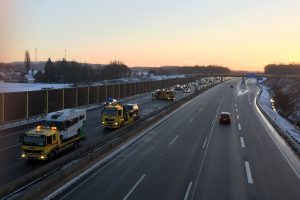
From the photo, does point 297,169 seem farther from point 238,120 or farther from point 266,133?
point 238,120

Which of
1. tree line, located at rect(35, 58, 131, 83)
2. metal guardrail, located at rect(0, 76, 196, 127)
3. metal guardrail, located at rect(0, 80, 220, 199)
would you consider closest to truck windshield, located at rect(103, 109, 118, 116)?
metal guardrail, located at rect(0, 80, 220, 199)

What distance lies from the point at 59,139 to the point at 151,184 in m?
8.42

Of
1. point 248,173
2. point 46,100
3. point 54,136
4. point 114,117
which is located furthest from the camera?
point 46,100

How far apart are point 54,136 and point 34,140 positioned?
140 cm

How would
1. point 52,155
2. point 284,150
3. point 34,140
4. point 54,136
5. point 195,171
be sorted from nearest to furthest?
point 195,171
point 34,140
point 52,155
point 54,136
point 284,150

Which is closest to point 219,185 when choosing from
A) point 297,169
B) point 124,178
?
point 124,178

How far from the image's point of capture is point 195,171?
22.9 m

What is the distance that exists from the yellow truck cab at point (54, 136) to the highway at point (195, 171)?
3376 millimetres

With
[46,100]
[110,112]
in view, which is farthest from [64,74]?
[110,112]

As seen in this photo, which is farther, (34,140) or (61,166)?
(34,140)

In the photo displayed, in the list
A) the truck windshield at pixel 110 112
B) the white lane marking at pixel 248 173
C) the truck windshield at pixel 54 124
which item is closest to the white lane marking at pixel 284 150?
the white lane marking at pixel 248 173

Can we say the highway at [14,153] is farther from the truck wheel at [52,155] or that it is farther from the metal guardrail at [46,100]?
the metal guardrail at [46,100]

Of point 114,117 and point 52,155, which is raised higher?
point 114,117

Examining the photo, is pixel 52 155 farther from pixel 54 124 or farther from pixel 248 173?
pixel 248 173
